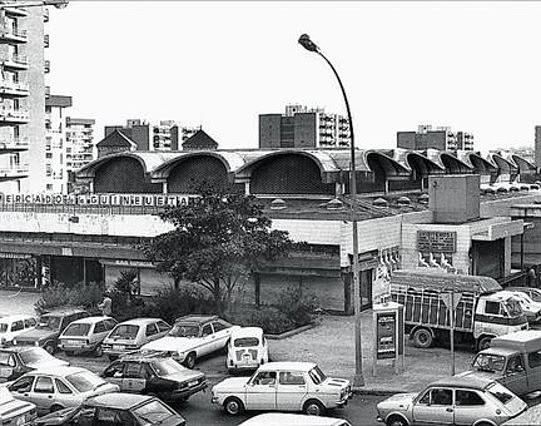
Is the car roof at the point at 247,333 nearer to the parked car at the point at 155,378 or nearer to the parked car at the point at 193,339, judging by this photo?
the parked car at the point at 193,339

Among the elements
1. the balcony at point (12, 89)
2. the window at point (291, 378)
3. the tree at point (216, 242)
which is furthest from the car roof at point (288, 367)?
the balcony at point (12, 89)

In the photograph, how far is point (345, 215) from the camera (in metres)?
37.8

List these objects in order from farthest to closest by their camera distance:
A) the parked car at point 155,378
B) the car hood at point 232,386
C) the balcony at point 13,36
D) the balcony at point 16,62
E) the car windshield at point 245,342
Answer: the balcony at point 16,62 → the balcony at point 13,36 → the car windshield at point 245,342 → the parked car at point 155,378 → the car hood at point 232,386

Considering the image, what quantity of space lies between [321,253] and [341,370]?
34.5 feet

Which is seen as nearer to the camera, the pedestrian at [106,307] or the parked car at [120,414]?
the parked car at [120,414]

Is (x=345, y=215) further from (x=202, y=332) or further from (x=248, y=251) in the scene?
(x=202, y=332)

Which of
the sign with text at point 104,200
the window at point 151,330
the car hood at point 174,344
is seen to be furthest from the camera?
the sign with text at point 104,200

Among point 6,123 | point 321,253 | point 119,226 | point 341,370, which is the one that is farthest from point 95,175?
point 341,370

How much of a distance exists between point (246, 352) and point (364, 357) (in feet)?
13.3

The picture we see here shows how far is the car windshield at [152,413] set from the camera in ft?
56.4

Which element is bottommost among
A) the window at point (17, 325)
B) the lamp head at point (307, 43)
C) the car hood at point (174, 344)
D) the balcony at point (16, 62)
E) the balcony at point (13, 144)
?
the window at point (17, 325)

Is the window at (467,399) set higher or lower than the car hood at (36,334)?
higher

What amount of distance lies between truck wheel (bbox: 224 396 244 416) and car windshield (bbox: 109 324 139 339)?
7485 mm

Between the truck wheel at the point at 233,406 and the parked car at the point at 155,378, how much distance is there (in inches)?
49.5
